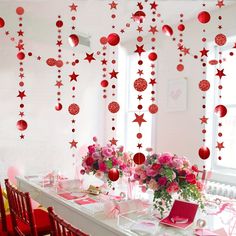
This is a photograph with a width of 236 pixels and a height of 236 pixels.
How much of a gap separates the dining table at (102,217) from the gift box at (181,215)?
29mm

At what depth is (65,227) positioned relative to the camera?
1191 mm

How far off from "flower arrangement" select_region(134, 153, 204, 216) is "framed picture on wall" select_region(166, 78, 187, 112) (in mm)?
2087

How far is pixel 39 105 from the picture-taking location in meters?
3.75

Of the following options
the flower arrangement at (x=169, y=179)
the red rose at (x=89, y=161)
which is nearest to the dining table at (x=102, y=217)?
the flower arrangement at (x=169, y=179)

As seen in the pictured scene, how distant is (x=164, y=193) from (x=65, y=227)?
724 millimetres

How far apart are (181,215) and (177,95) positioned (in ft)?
7.71

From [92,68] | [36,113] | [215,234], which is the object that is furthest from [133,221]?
[92,68]

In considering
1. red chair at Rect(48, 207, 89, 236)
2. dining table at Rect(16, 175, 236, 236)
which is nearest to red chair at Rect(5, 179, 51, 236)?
dining table at Rect(16, 175, 236, 236)

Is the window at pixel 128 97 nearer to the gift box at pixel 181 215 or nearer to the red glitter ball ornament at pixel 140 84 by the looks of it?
the gift box at pixel 181 215

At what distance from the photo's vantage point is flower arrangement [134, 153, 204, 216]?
5.48 feet

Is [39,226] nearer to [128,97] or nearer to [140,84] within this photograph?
[140,84]

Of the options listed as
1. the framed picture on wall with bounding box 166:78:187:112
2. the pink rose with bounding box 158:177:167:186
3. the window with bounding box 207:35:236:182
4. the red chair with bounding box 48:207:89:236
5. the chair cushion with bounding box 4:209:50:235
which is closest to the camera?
the red chair with bounding box 48:207:89:236

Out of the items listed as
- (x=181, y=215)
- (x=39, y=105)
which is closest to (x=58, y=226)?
(x=181, y=215)

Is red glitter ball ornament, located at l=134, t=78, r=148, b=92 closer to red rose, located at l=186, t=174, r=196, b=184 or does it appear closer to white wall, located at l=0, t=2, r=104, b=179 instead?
red rose, located at l=186, t=174, r=196, b=184
